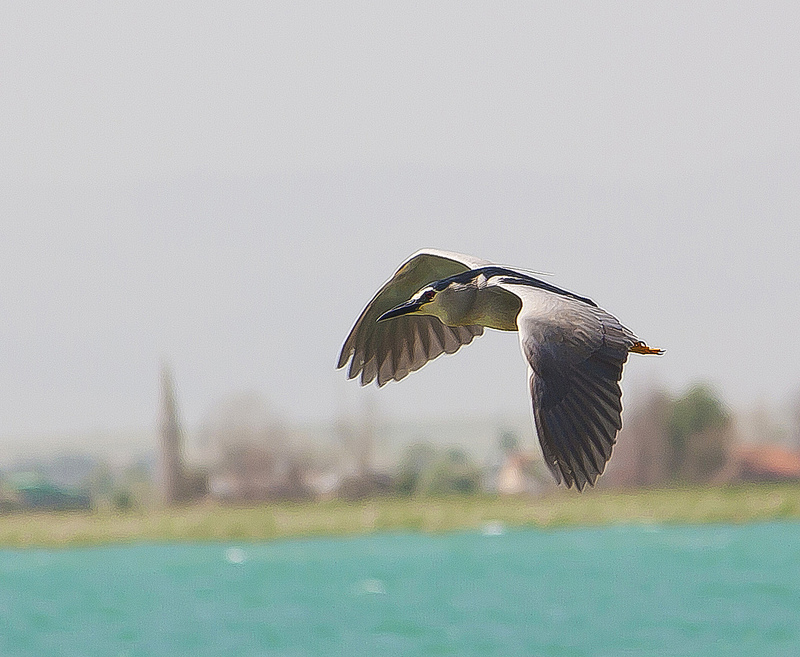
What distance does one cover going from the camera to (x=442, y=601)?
126 feet

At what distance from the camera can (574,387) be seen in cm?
515

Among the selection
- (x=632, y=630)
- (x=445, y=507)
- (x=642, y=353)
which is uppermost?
(x=642, y=353)

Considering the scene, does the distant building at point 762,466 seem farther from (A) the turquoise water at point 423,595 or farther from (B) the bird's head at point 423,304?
(B) the bird's head at point 423,304

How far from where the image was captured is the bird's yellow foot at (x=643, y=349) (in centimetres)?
545

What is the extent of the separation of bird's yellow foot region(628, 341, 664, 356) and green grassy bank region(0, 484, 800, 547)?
29.5 meters

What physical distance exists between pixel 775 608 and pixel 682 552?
849 cm

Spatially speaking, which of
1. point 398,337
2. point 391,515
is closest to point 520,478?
point 391,515

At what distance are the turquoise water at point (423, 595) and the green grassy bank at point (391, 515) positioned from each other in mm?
1147

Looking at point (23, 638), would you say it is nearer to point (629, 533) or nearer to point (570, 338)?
point (629, 533)

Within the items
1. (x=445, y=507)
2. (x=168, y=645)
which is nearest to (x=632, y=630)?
(x=445, y=507)

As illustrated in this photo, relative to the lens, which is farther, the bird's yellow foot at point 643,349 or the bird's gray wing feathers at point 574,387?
the bird's yellow foot at point 643,349

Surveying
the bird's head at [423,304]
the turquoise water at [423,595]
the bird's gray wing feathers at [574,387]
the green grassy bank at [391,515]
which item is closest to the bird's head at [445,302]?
the bird's head at [423,304]

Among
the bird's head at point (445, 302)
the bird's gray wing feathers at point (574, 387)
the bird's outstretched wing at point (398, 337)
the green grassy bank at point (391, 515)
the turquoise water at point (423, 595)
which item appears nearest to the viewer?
the bird's gray wing feathers at point (574, 387)

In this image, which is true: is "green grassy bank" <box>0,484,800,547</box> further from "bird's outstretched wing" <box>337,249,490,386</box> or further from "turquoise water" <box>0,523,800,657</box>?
"bird's outstretched wing" <box>337,249,490,386</box>
